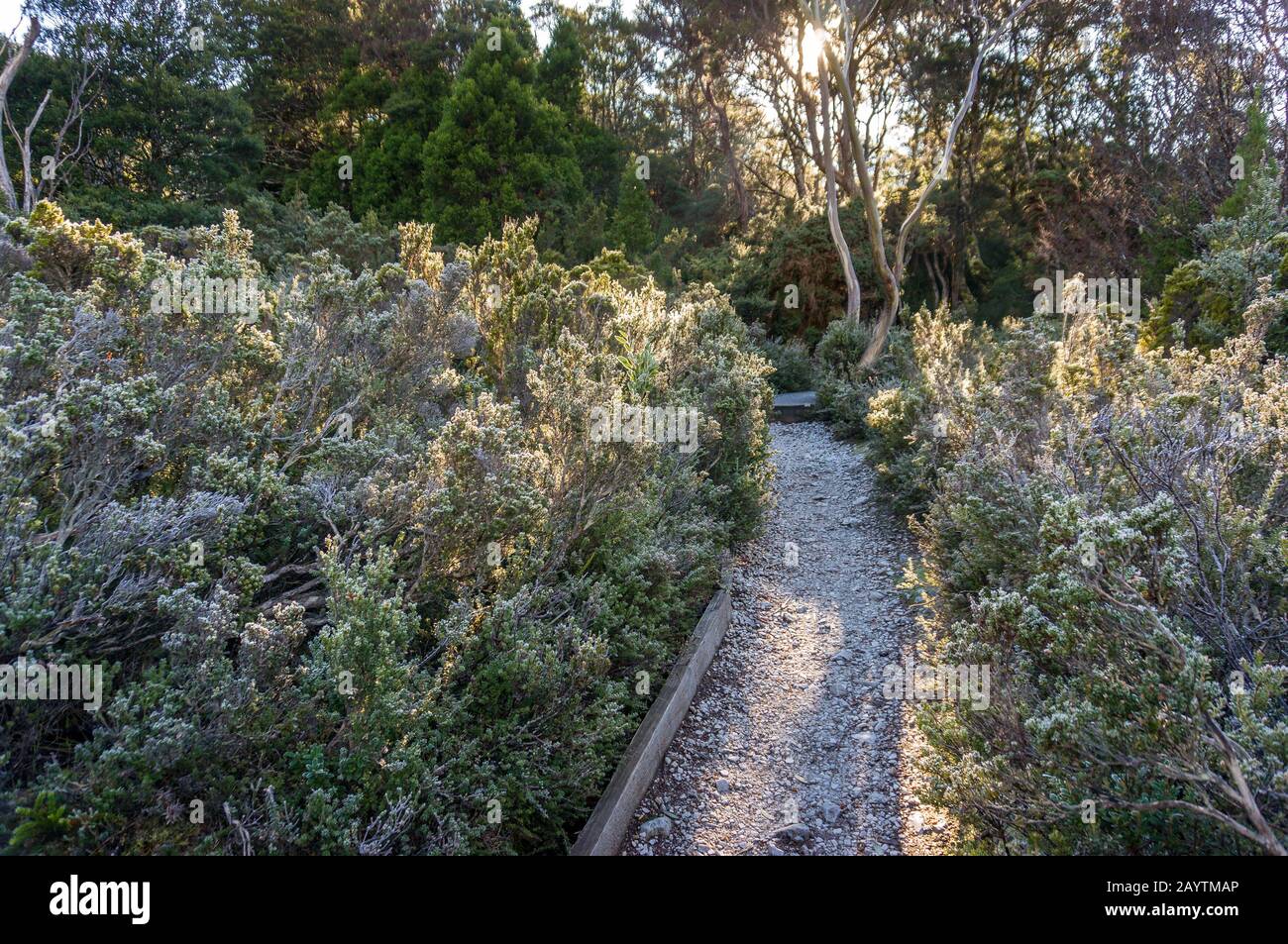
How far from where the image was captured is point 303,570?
10.3 ft

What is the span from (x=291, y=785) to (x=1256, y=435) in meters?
3.72

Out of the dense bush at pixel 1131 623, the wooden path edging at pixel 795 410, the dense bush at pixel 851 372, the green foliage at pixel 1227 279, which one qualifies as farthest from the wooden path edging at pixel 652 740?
the wooden path edging at pixel 795 410

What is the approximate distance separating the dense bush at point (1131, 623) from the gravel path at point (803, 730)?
47 cm

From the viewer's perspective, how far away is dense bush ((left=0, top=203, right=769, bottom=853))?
2.08 metres

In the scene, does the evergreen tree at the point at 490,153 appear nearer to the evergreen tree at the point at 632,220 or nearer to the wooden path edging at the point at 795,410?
the evergreen tree at the point at 632,220

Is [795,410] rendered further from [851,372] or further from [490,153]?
[490,153]

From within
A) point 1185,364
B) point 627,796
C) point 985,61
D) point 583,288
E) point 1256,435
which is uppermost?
point 985,61

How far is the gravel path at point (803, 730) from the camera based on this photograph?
3092 millimetres

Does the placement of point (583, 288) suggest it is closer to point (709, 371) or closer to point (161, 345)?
point (709, 371)

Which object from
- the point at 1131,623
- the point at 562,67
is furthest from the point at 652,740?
the point at 562,67

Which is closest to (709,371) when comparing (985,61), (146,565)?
(146,565)

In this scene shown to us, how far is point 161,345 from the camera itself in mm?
3508

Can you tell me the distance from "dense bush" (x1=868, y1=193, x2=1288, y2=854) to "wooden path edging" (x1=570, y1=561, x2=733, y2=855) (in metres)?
1.15
